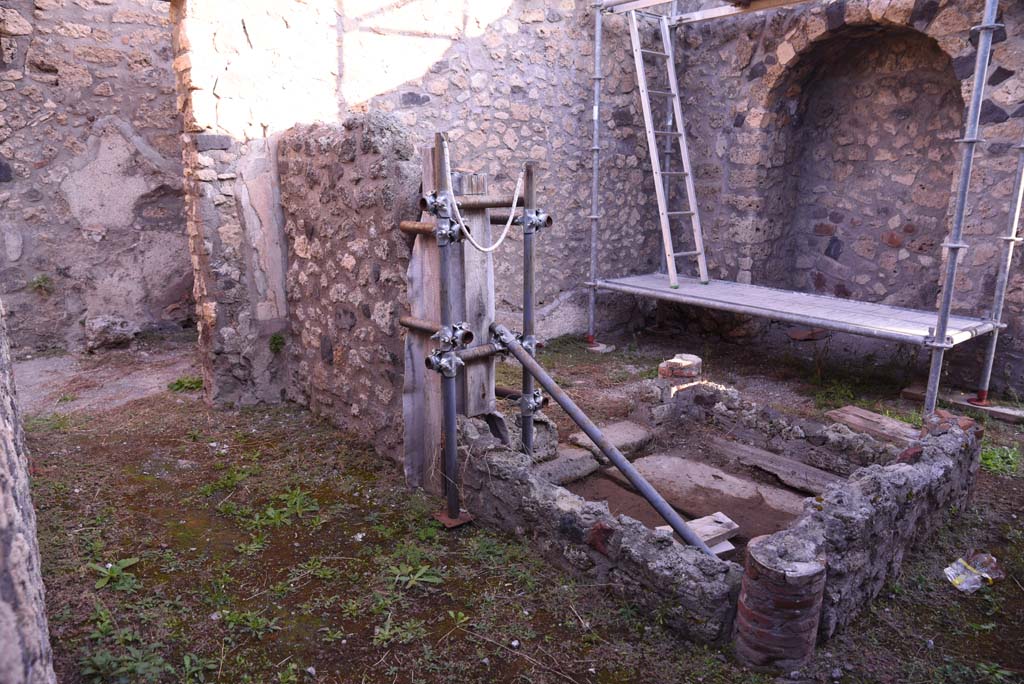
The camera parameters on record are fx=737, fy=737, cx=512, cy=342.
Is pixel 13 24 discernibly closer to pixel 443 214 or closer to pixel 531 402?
pixel 443 214

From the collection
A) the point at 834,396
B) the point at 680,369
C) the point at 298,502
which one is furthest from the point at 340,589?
the point at 834,396

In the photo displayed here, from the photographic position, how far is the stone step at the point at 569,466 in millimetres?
3951

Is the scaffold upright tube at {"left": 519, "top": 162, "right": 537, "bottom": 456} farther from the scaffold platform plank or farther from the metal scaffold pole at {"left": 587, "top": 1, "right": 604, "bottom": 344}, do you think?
the metal scaffold pole at {"left": 587, "top": 1, "right": 604, "bottom": 344}

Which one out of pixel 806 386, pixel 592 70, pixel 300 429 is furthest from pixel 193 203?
pixel 806 386

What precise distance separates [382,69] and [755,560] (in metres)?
4.29

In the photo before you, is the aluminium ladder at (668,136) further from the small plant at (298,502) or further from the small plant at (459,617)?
the small plant at (459,617)

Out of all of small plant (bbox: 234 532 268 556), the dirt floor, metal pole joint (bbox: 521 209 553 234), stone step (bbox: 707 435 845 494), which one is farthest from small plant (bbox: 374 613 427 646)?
stone step (bbox: 707 435 845 494)

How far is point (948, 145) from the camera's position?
5.96 metres

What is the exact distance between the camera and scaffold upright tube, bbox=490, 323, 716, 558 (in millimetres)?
2855

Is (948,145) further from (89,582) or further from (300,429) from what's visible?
(89,582)

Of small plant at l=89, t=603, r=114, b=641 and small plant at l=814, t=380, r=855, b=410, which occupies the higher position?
small plant at l=89, t=603, r=114, b=641

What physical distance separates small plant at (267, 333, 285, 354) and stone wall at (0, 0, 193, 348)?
199cm

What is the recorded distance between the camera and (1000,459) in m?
4.25

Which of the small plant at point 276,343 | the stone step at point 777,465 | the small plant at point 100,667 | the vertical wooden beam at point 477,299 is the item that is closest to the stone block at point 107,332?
the small plant at point 276,343
